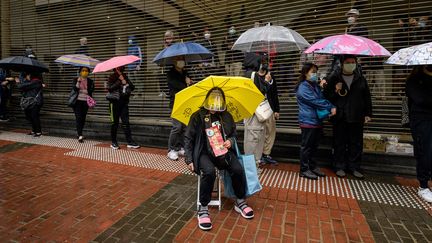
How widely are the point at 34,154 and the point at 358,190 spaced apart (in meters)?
6.35

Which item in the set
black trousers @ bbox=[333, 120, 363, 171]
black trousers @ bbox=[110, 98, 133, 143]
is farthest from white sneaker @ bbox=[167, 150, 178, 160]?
black trousers @ bbox=[333, 120, 363, 171]

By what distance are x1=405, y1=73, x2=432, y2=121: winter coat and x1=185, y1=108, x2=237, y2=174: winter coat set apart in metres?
2.63

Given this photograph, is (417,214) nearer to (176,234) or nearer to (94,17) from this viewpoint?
(176,234)

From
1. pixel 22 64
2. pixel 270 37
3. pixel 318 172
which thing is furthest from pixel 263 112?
pixel 22 64

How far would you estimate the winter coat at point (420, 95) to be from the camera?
4.06m

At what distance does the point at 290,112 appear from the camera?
6.24 m

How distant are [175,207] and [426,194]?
11.2ft

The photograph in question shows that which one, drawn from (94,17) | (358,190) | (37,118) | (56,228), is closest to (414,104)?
(358,190)

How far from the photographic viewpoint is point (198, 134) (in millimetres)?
3611

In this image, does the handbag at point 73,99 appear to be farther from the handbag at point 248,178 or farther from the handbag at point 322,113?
the handbag at point 322,113

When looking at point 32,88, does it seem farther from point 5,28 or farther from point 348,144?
point 348,144

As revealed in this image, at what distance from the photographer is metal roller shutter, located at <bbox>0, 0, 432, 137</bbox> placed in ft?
18.0

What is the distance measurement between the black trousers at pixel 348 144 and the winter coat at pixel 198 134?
91.6 inches

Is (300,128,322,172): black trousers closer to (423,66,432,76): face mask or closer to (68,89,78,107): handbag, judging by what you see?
(423,66,432,76): face mask
